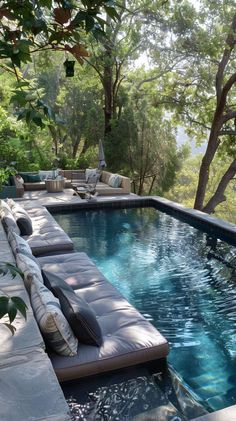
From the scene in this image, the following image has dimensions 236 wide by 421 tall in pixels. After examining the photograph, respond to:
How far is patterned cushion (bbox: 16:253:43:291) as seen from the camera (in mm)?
3061

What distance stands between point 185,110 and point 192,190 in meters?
19.2

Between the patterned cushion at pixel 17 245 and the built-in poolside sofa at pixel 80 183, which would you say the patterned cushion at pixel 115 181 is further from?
the patterned cushion at pixel 17 245

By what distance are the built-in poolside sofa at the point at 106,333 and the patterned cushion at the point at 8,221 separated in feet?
3.40

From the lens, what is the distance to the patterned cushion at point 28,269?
121 inches

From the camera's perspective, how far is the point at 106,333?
3041 mm

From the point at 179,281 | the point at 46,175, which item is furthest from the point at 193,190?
the point at 179,281

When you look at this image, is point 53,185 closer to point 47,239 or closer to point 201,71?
point 47,239

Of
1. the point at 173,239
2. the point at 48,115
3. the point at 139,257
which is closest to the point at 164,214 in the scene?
the point at 173,239

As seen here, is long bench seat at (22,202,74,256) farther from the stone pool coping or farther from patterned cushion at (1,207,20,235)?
the stone pool coping

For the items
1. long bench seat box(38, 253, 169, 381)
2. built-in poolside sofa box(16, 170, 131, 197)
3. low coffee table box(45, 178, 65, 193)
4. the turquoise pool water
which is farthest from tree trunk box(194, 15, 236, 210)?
long bench seat box(38, 253, 169, 381)

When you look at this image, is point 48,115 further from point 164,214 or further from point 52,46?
point 164,214

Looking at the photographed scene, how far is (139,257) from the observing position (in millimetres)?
6289

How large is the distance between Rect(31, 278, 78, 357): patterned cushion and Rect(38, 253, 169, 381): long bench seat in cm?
8

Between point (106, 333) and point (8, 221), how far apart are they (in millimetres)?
3032
